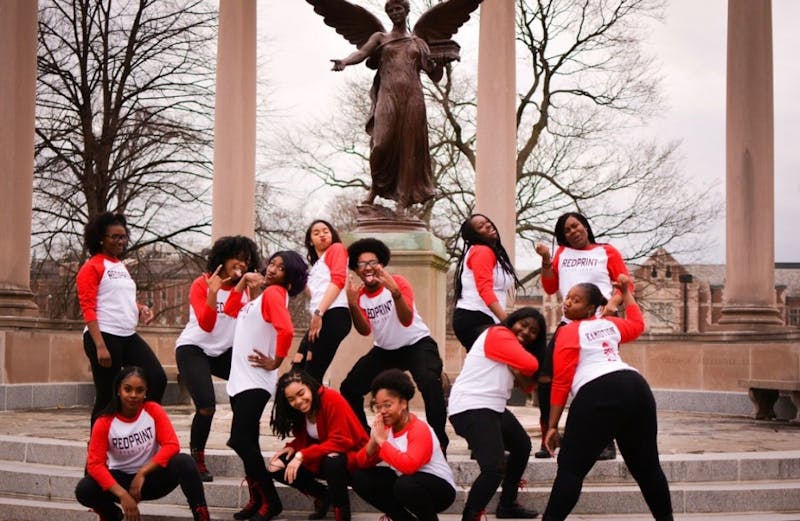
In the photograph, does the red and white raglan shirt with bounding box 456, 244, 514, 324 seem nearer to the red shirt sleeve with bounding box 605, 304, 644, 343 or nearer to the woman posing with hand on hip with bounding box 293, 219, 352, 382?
the woman posing with hand on hip with bounding box 293, 219, 352, 382

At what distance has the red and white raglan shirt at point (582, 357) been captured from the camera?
7.68 m

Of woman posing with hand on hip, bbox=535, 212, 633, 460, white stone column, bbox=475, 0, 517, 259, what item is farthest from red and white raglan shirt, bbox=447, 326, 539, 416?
white stone column, bbox=475, 0, 517, 259

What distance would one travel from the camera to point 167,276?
112 feet

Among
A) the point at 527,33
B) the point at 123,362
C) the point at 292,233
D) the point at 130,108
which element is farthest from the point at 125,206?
the point at 123,362

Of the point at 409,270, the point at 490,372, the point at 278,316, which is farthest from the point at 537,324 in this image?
the point at 409,270

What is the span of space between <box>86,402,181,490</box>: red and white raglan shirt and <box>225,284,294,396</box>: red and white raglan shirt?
2.51 ft

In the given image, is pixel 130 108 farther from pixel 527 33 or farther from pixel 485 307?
pixel 485 307

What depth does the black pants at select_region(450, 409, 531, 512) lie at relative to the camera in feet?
26.5

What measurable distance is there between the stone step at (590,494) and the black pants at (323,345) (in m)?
1.13

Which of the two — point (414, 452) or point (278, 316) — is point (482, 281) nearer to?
point (278, 316)

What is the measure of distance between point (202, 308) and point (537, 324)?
3066 millimetres

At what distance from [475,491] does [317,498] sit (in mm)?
1568

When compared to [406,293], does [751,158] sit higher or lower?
higher

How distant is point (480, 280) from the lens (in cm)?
995
